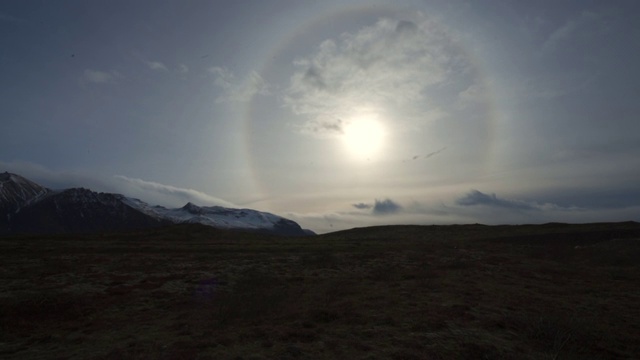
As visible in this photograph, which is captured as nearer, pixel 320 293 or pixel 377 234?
pixel 320 293

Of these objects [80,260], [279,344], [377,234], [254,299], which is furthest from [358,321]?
[377,234]

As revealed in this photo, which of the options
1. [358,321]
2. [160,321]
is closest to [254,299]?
[160,321]

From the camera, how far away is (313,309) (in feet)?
63.3

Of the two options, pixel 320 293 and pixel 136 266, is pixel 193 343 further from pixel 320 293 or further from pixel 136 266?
pixel 136 266

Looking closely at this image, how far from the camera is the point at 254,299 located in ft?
68.1

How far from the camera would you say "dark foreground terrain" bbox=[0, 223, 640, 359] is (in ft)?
45.1

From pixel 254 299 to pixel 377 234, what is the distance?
7519cm

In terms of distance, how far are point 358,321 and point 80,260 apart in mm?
32529

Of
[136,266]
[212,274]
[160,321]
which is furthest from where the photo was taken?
[136,266]

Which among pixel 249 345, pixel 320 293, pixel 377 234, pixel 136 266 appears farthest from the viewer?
pixel 377 234

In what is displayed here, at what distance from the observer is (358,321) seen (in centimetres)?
1681

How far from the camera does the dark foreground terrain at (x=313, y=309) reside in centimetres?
1376

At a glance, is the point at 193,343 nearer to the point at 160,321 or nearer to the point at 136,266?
the point at 160,321

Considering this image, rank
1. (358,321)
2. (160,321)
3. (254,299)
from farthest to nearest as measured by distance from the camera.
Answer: (254,299) → (160,321) → (358,321)
